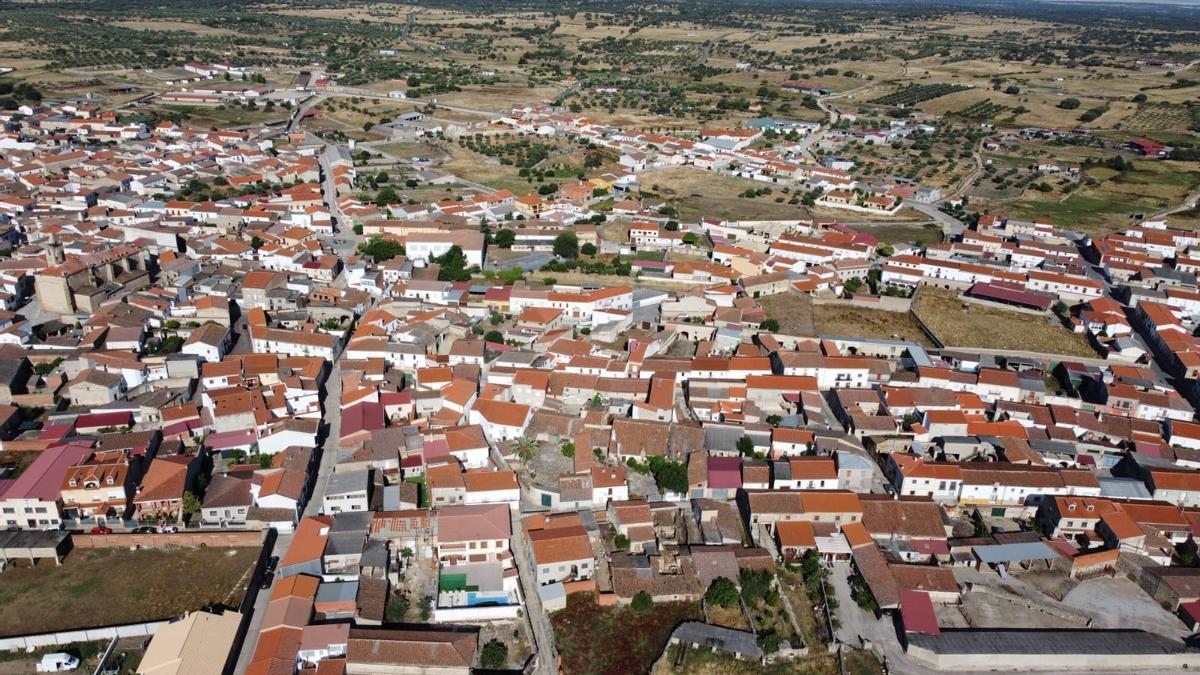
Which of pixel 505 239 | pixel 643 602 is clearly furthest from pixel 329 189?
pixel 643 602

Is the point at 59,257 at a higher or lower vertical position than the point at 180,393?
higher

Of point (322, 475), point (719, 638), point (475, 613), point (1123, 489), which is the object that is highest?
point (322, 475)

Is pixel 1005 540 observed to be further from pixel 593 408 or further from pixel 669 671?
pixel 593 408

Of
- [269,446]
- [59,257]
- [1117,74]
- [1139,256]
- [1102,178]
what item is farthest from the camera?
[1117,74]

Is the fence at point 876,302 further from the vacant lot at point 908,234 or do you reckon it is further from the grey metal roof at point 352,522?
the grey metal roof at point 352,522

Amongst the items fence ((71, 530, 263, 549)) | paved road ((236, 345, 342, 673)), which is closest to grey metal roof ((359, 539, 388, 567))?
paved road ((236, 345, 342, 673))

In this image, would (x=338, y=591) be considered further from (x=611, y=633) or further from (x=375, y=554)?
(x=611, y=633)

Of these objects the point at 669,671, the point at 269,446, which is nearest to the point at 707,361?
the point at 669,671
